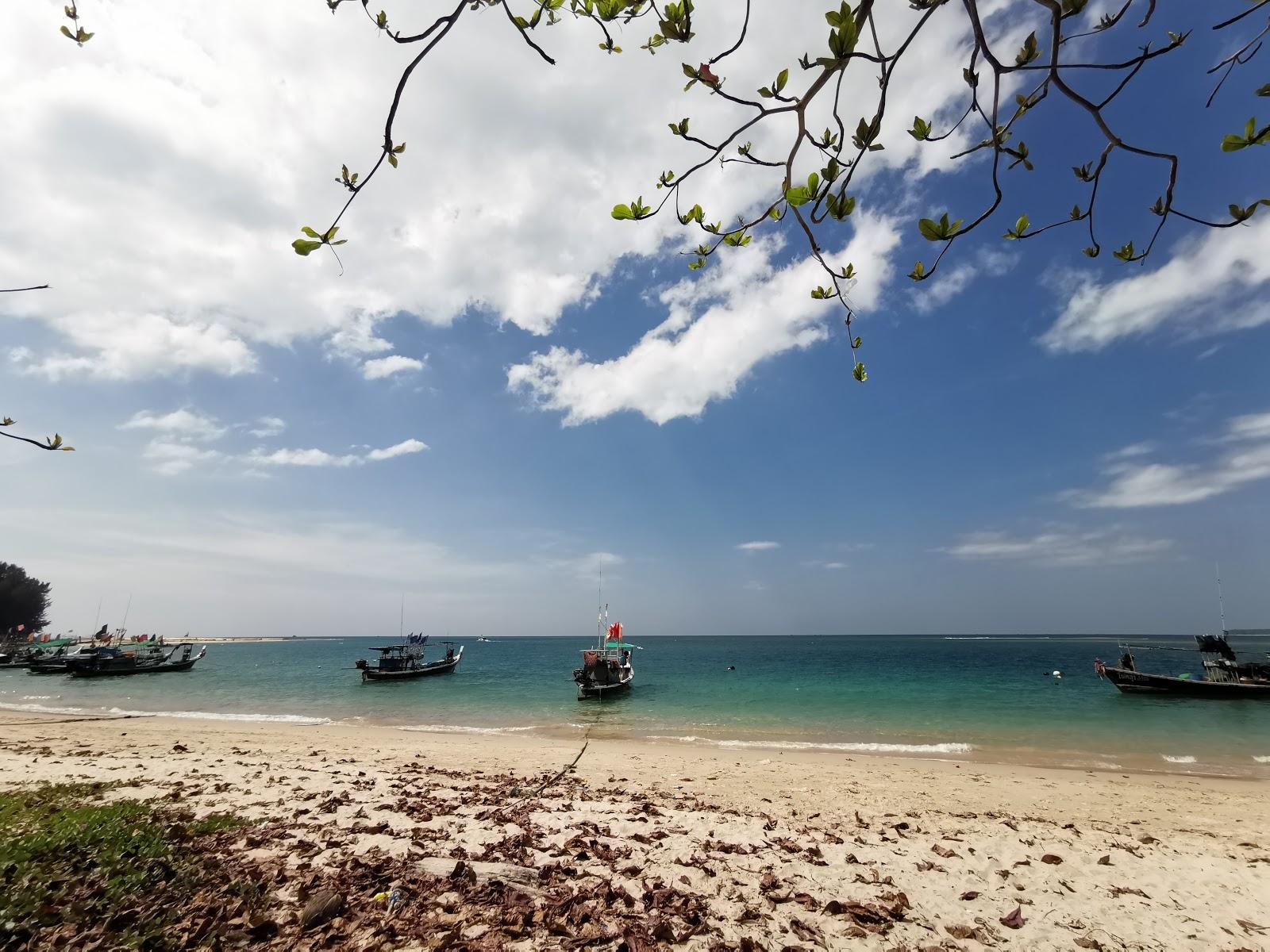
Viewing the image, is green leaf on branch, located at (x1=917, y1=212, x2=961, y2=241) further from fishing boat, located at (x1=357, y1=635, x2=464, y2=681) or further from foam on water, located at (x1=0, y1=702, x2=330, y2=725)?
fishing boat, located at (x1=357, y1=635, x2=464, y2=681)

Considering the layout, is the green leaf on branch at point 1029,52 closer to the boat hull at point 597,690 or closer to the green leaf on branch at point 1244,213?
the green leaf on branch at point 1244,213

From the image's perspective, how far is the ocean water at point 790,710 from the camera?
20.2 m

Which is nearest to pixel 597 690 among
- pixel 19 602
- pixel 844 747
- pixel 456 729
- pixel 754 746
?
pixel 456 729

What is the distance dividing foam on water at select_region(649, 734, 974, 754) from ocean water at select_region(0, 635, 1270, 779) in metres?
0.12

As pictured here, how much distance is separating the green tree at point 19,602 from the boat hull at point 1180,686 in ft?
415

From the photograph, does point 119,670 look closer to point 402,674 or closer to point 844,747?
point 402,674

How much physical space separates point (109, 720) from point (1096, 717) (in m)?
44.0

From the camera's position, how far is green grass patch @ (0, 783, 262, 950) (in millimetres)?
3731

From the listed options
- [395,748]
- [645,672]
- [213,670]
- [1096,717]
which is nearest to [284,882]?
[395,748]

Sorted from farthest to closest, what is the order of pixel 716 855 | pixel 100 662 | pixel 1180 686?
pixel 100 662, pixel 1180 686, pixel 716 855

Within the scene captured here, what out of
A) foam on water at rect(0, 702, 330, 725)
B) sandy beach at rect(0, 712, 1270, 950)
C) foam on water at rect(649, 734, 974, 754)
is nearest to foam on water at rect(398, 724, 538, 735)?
foam on water at rect(0, 702, 330, 725)

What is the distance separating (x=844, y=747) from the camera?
20.2 metres

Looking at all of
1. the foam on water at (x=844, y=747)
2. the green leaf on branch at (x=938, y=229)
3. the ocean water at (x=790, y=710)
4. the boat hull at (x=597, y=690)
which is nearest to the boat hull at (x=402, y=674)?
the ocean water at (x=790, y=710)

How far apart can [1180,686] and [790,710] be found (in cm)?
2437
